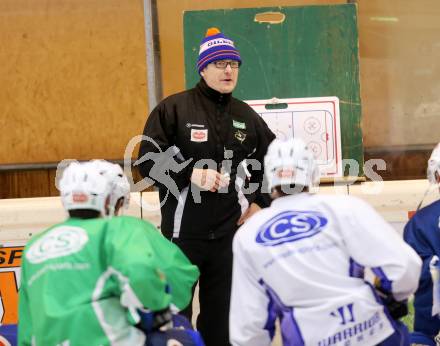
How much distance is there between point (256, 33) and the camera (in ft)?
17.4

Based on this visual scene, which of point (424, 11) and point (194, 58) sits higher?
point (424, 11)

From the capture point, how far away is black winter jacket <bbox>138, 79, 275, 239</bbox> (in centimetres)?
407

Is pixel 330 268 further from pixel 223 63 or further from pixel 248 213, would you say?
pixel 223 63

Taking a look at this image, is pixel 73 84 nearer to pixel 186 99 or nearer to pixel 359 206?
pixel 186 99

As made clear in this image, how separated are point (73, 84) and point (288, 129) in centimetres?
190

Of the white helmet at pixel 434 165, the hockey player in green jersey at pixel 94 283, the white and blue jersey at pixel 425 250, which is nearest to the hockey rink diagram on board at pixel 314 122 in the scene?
the white helmet at pixel 434 165

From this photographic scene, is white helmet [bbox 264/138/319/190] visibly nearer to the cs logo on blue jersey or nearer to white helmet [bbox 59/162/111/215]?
the cs logo on blue jersey

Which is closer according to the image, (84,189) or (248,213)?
(84,189)

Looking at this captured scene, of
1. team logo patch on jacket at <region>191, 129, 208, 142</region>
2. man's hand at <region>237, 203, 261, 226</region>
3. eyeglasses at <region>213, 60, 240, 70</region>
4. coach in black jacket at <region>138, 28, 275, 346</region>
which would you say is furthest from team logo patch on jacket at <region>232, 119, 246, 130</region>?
man's hand at <region>237, 203, 261, 226</region>

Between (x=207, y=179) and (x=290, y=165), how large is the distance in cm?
89

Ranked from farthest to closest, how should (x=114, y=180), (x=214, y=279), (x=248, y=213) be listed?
(x=248, y=213)
(x=214, y=279)
(x=114, y=180)

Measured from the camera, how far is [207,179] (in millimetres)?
3980

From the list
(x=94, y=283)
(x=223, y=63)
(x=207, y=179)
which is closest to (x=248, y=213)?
(x=207, y=179)

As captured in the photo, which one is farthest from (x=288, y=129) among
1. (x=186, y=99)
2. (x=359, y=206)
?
(x=359, y=206)
